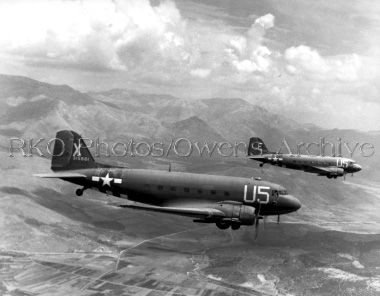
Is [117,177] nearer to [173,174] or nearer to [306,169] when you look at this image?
[173,174]

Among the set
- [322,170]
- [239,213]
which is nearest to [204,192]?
[239,213]

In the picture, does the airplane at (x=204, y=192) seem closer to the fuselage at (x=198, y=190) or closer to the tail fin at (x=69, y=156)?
the fuselage at (x=198, y=190)

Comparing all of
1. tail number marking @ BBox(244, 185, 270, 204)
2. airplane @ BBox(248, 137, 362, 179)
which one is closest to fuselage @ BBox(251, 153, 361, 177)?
airplane @ BBox(248, 137, 362, 179)

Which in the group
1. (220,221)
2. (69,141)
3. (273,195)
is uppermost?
(69,141)

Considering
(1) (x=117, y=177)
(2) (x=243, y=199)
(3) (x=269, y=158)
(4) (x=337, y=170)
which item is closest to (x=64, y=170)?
(1) (x=117, y=177)

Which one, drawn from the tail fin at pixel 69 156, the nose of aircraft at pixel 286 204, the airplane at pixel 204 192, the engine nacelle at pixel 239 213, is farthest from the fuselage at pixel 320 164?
the tail fin at pixel 69 156

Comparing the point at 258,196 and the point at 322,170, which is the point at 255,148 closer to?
the point at 322,170

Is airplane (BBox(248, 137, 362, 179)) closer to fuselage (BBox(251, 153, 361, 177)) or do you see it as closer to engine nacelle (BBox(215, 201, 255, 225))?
fuselage (BBox(251, 153, 361, 177))
